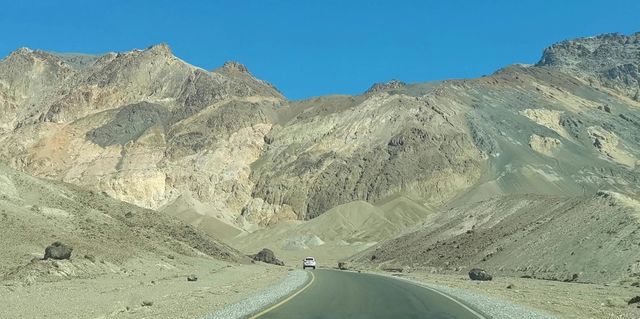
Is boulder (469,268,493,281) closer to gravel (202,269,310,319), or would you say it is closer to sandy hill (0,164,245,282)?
sandy hill (0,164,245,282)

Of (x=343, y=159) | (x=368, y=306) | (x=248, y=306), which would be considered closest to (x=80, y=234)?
(x=248, y=306)

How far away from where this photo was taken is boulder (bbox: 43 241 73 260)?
36250 mm

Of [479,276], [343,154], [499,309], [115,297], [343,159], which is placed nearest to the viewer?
[499,309]

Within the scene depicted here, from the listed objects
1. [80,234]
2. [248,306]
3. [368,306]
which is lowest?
[368,306]

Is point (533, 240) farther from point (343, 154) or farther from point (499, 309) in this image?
point (343, 154)

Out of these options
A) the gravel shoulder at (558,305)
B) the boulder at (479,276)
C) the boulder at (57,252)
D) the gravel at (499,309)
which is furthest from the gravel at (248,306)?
the boulder at (479,276)

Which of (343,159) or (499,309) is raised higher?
(343,159)

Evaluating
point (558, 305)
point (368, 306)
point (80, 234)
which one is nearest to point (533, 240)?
point (80, 234)

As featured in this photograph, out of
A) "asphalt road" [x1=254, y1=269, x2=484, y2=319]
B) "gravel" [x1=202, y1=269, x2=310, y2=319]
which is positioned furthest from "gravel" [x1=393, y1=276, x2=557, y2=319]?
"gravel" [x1=202, y1=269, x2=310, y2=319]

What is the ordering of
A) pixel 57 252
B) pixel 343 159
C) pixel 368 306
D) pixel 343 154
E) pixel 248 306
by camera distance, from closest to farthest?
pixel 248 306
pixel 368 306
pixel 57 252
pixel 343 159
pixel 343 154

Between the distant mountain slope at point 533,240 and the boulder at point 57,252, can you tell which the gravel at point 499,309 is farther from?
the boulder at point 57,252

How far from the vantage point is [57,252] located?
36.4 metres

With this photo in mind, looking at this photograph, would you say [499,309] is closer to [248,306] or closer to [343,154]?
[248,306]

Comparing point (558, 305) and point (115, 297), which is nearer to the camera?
point (558, 305)
